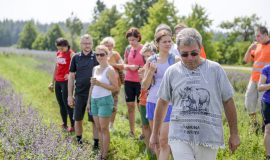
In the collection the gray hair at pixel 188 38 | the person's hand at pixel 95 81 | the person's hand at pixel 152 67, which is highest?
the gray hair at pixel 188 38

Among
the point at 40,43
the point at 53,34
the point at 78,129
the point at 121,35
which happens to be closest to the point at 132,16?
the point at 121,35

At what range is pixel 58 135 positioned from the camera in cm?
562

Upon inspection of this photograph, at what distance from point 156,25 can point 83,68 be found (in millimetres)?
20851

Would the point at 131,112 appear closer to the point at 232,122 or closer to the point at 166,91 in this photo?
the point at 166,91

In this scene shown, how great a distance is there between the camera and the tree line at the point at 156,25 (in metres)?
27.8

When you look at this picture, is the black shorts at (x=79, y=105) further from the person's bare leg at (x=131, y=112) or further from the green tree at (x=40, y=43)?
the green tree at (x=40, y=43)

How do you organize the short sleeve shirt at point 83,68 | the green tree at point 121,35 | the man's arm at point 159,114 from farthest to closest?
the green tree at point 121,35
the short sleeve shirt at point 83,68
the man's arm at point 159,114

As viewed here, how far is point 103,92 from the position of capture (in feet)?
19.6

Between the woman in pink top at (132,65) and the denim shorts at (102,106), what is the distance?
1.13 metres

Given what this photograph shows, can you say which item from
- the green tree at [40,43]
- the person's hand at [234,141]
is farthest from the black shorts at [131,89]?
the green tree at [40,43]

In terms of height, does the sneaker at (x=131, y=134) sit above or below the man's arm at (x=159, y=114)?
below

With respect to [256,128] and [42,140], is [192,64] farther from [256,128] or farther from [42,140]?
[256,128]

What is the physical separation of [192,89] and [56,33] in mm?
78012

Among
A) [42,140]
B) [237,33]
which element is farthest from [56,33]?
[42,140]
